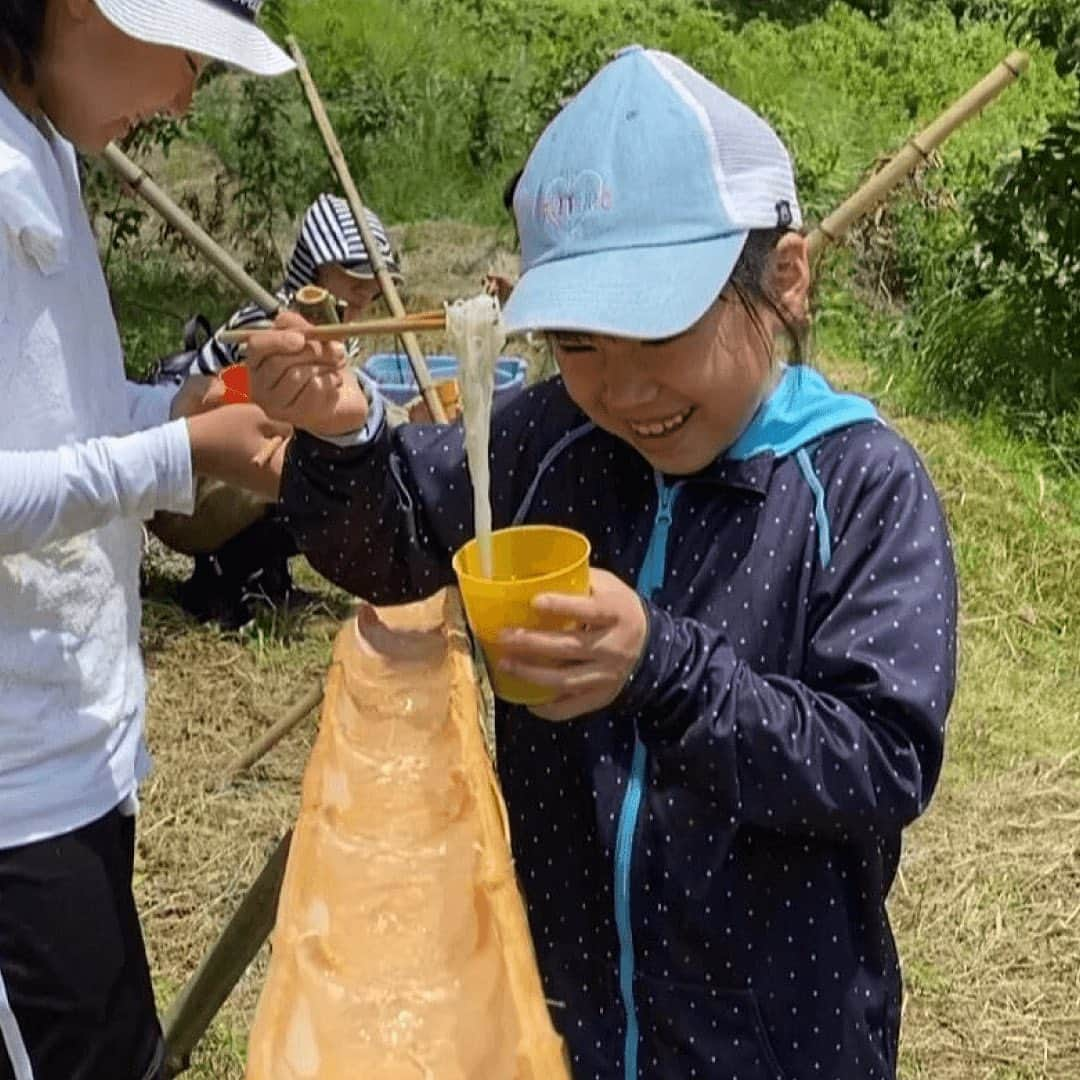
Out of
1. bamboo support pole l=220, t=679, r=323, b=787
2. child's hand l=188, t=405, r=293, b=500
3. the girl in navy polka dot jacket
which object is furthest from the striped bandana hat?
the girl in navy polka dot jacket

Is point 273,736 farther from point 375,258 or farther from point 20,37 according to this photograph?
point 20,37

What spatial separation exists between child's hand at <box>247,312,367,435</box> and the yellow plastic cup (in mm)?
388

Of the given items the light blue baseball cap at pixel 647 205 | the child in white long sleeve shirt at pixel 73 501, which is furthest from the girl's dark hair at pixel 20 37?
the light blue baseball cap at pixel 647 205

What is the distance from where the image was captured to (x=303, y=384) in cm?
189

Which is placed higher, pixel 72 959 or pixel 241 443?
pixel 241 443

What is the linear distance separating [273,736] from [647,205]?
2.55 meters

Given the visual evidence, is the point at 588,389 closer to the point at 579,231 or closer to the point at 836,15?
the point at 579,231

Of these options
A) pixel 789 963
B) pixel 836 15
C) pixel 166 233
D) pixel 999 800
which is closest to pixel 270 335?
pixel 789 963

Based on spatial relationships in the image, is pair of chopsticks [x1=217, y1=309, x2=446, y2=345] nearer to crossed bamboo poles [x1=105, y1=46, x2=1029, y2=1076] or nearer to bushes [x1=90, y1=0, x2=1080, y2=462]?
crossed bamboo poles [x1=105, y1=46, x2=1029, y2=1076]

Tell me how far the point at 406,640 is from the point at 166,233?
19.4 ft

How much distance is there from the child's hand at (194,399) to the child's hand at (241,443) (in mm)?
181

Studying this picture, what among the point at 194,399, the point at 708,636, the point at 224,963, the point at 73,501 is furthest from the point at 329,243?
the point at 708,636

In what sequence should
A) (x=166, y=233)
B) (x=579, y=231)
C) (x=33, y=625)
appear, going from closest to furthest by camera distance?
(x=579, y=231)
(x=33, y=625)
(x=166, y=233)

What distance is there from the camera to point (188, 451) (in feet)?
6.40
